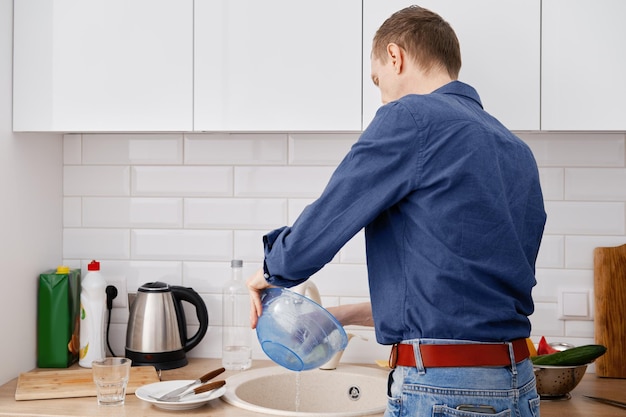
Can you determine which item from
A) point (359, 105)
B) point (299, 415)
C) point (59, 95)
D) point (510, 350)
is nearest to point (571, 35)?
point (359, 105)

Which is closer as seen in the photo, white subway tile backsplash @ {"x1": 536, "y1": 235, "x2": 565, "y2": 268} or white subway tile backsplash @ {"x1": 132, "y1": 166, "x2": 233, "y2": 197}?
white subway tile backsplash @ {"x1": 536, "y1": 235, "x2": 565, "y2": 268}

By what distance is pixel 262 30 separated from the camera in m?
1.97

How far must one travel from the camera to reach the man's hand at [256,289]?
1571mm

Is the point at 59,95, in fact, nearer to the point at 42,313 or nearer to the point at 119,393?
the point at 42,313

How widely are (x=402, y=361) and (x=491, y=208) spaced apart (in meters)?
0.33

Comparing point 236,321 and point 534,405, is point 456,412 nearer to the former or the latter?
point 534,405

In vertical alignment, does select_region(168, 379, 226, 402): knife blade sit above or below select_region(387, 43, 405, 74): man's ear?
below

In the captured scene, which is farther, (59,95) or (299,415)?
(59,95)

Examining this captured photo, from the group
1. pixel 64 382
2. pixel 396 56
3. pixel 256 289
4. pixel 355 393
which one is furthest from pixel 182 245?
pixel 396 56

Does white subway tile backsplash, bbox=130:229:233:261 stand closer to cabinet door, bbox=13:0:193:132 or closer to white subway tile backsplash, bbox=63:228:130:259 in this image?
white subway tile backsplash, bbox=63:228:130:259

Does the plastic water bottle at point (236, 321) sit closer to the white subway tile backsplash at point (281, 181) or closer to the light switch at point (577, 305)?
the white subway tile backsplash at point (281, 181)

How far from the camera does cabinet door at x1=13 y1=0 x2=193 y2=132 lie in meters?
2.00

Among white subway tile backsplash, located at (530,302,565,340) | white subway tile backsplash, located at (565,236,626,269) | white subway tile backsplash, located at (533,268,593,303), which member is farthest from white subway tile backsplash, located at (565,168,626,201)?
white subway tile backsplash, located at (530,302,565,340)

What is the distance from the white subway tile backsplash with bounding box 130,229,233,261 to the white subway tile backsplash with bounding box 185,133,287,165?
22 cm
